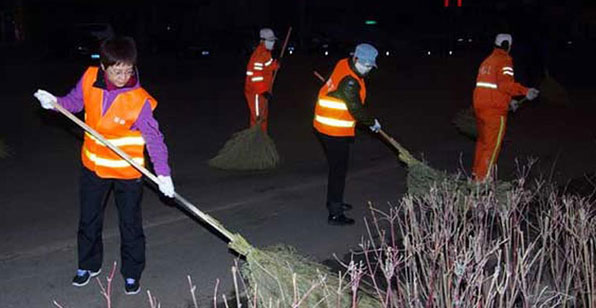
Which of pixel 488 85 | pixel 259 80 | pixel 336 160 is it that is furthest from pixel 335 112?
pixel 259 80

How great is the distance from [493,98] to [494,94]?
0.14 ft

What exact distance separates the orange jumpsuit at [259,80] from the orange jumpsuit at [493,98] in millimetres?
2816

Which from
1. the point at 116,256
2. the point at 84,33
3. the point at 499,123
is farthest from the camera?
the point at 84,33

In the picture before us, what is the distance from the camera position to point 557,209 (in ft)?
12.1

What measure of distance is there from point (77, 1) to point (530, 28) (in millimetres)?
23878

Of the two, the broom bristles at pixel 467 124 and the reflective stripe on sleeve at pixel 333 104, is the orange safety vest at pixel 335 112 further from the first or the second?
the broom bristles at pixel 467 124

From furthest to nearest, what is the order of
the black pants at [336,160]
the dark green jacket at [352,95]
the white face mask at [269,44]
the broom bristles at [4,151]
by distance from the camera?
the white face mask at [269,44] → the broom bristles at [4,151] → the black pants at [336,160] → the dark green jacket at [352,95]

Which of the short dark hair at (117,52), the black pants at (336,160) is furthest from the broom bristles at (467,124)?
the short dark hair at (117,52)

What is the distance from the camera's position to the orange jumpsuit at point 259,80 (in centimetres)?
894

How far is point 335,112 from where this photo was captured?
238 inches

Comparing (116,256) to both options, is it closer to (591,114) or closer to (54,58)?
(591,114)

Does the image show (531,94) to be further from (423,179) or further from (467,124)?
(467,124)

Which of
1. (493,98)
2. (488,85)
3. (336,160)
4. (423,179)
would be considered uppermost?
(488,85)

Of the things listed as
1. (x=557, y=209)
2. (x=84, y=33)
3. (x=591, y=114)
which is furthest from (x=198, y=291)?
(x=84, y=33)
